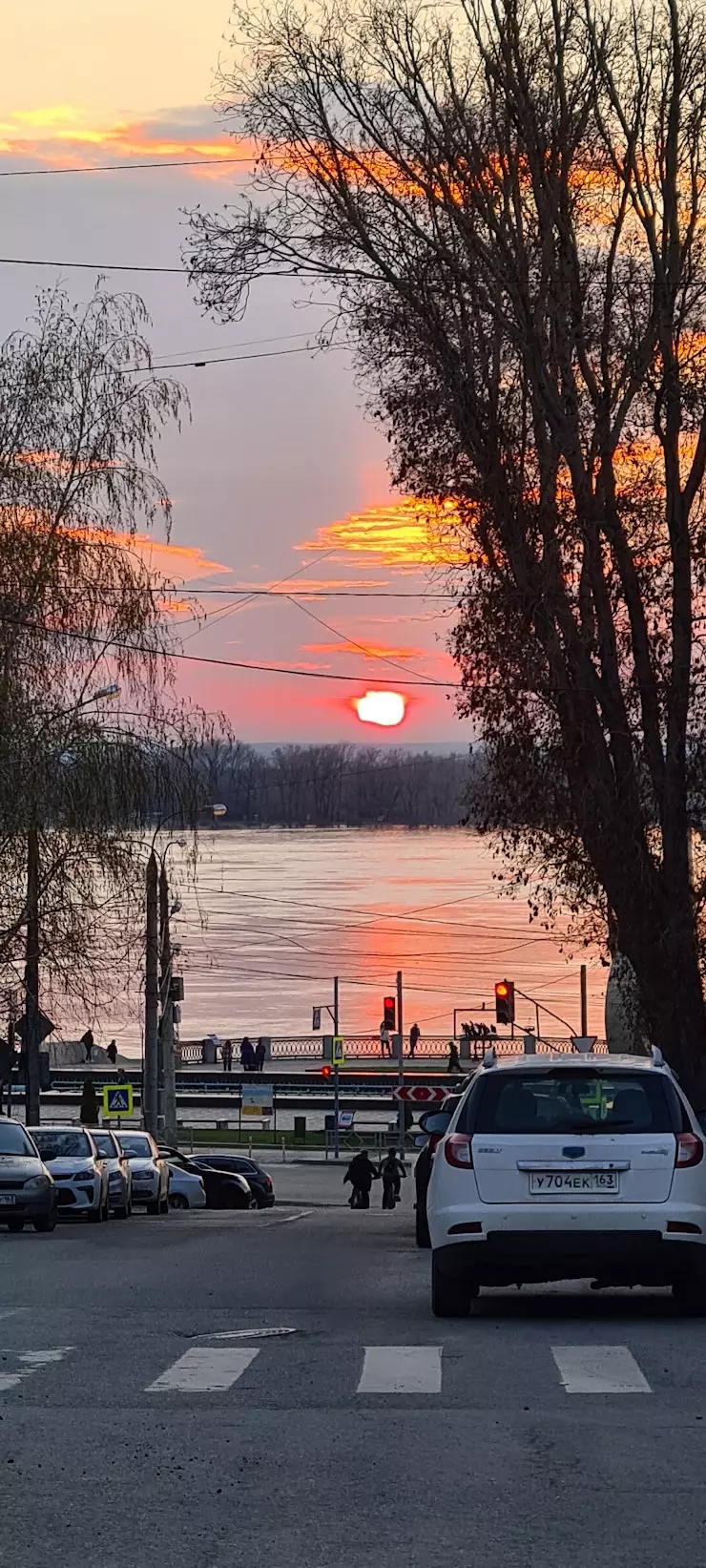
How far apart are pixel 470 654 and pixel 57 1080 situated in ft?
170

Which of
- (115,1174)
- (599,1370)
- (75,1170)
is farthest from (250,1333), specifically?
(115,1174)

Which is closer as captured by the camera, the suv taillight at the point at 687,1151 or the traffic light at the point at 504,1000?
the suv taillight at the point at 687,1151

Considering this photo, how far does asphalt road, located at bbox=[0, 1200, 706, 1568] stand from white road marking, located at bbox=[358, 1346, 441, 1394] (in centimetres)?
2

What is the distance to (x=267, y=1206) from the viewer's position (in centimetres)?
4181

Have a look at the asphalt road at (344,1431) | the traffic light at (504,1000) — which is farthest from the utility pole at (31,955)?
the traffic light at (504,1000)

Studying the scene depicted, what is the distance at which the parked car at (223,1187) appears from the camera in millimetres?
41094

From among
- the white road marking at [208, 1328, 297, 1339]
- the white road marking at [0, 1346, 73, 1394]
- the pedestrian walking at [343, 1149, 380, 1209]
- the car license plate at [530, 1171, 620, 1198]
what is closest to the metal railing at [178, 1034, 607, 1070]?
the pedestrian walking at [343, 1149, 380, 1209]

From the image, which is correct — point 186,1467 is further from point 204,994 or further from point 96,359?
point 204,994

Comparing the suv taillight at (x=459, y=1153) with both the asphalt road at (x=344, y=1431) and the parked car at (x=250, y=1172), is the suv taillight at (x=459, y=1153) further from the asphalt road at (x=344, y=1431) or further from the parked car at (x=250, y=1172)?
the parked car at (x=250, y=1172)

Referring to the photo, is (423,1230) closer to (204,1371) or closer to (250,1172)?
(204,1371)

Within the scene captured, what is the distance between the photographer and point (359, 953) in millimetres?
123750

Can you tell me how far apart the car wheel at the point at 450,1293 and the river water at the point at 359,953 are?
61233 millimetres

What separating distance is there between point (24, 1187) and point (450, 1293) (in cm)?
1246

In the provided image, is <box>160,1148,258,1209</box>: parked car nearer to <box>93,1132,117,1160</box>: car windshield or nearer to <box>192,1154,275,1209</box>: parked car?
<box>192,1154,275,1209</box>: parked car
